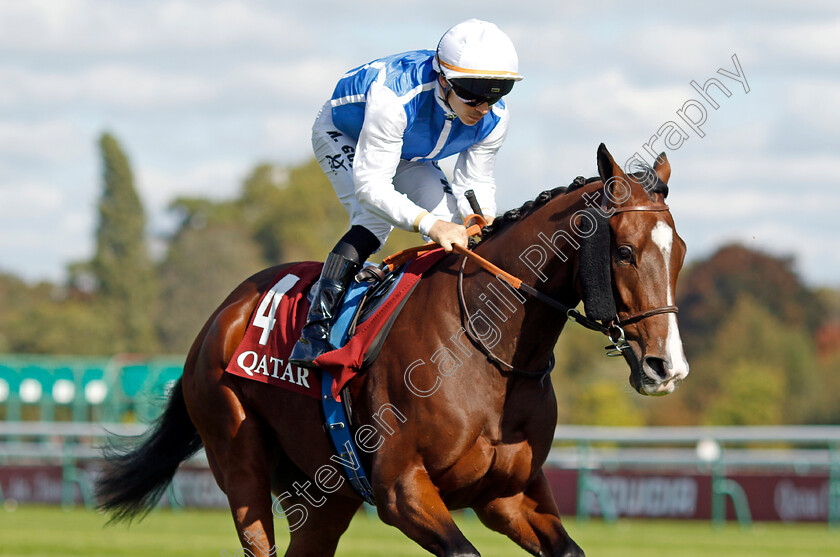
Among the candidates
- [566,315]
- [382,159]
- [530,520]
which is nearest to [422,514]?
[530,520]

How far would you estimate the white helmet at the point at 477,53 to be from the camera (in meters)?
4.98

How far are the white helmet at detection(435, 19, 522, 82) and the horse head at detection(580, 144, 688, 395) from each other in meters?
0.87

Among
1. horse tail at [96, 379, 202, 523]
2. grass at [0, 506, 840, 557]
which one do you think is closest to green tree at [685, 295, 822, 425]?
grass at [0, 506, 840, 557]

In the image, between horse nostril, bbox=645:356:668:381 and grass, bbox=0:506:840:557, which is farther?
grass, bbox=0:506:840:557

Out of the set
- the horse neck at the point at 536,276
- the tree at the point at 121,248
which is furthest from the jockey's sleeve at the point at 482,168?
the tree at the point at 121,248

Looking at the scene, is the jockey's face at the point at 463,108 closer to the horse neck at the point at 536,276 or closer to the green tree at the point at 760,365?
the horse neck at the point at 536,276

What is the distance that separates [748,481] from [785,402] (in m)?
30.2

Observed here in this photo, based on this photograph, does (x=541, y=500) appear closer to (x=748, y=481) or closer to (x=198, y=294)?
(x=748, y=481)

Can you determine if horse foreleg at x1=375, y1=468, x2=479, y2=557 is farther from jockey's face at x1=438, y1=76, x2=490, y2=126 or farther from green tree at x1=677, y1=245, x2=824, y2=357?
green tree at x1=677, y1=245, x2=824, y2=357

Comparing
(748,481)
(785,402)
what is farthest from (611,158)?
(785,402)

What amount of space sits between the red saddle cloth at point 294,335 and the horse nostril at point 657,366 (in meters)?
1.32

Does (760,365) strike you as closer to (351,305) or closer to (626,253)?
(351,305)

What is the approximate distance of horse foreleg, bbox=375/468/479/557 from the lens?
4535 millimetres

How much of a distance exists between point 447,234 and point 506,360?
61cm
